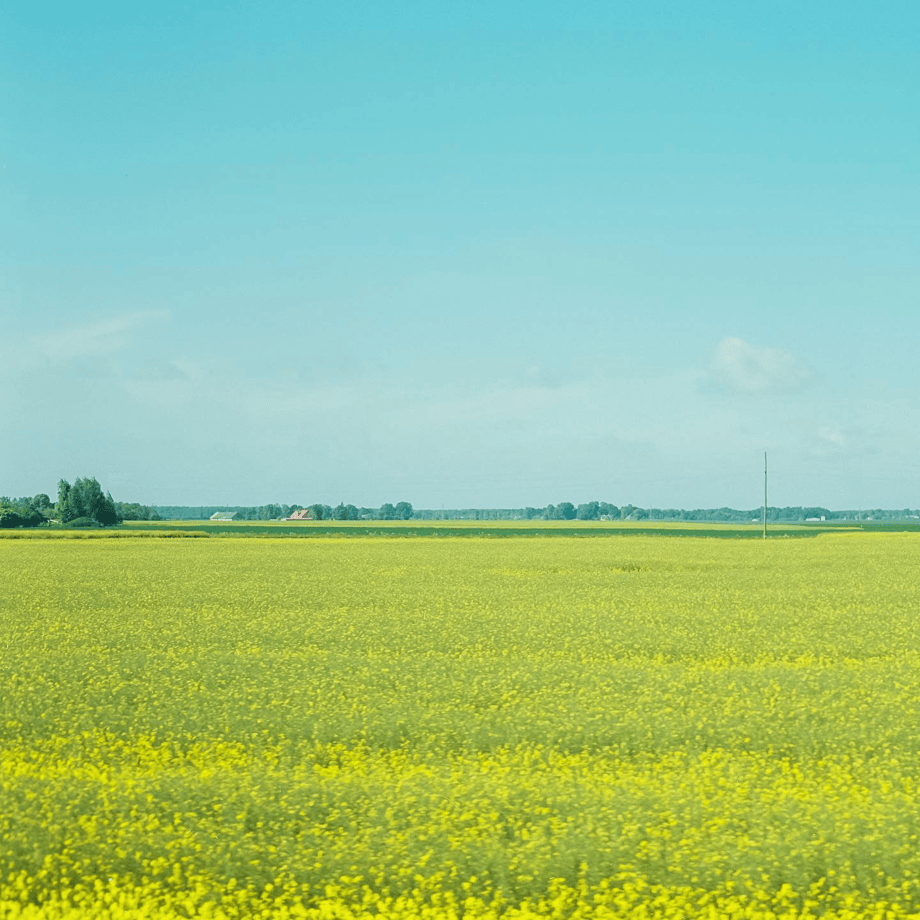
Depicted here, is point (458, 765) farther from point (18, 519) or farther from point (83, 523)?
point (83, 523)

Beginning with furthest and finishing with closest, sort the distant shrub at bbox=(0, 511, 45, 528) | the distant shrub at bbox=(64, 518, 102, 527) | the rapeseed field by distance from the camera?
the distant shrub at bbox=(64, 518, 102, 527) → the distant shrub at bbox=(0, 511, 45, 528) → the rapeseed field

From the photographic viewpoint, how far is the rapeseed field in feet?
27.1

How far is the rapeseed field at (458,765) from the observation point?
8266 mm

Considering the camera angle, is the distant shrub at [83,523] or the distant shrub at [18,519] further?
the distant shrub at [83,523]

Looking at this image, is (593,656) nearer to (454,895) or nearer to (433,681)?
(433,681)

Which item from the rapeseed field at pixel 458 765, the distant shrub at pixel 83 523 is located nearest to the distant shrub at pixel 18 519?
the distant shrub at pixel 83 523

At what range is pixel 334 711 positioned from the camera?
14250 mm

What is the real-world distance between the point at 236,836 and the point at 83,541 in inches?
2797

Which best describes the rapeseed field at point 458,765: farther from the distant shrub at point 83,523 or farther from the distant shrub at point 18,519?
the distant shrub at point 83,523

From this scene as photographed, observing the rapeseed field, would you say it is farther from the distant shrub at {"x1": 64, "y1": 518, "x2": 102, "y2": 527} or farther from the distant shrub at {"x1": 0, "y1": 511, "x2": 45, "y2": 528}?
the distant shrub at {"x1": 64, "y1": 518, "x2": 102, "y2": 527}

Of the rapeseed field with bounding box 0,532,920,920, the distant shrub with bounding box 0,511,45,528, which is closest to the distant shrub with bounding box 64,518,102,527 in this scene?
the distant shrub with bounding box 0,511,45,528

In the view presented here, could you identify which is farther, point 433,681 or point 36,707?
point 433,681

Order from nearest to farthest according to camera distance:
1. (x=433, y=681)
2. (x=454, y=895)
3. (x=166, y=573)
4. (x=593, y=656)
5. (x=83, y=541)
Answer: (x=454, y=895) → (x=433, y=681) → (x=593, y=656) → (x=166, y=573) → (x=83, y=541)

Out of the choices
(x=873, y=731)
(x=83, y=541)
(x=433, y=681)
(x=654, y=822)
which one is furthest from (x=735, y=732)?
(x=83, y=541)
